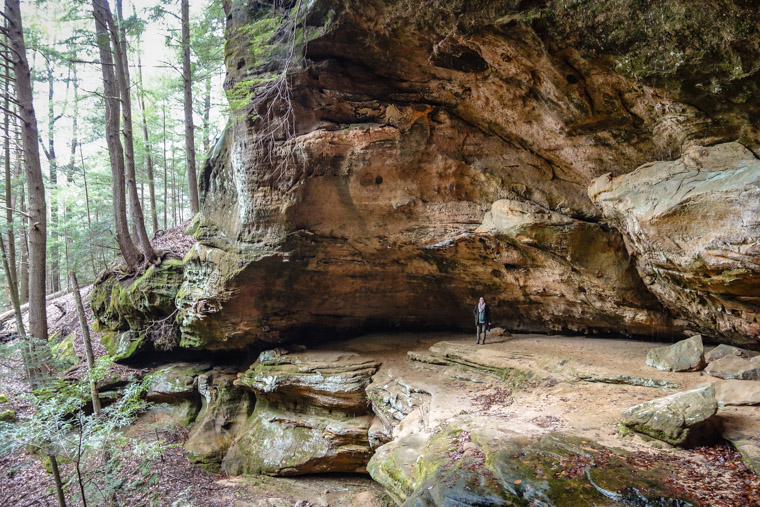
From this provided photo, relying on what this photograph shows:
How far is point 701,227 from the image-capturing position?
5.98 m

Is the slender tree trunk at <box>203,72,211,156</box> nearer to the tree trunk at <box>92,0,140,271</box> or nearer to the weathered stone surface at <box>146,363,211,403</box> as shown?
the tree trunk at <box>92,0,140,271</box>

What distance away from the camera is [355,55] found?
336 inches

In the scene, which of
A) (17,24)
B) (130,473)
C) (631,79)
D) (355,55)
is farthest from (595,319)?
(17,24)

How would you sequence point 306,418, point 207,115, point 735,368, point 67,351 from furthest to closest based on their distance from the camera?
1. point 207,115
2. point 67,351
3. point 306,418
4. point 735,368

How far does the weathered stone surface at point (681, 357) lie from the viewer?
254 inches

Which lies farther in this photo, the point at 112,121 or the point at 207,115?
the point at 207,115

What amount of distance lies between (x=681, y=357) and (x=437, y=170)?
614 cm

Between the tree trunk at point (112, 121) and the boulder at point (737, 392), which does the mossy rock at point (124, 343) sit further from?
the boulder at point (737, 392)

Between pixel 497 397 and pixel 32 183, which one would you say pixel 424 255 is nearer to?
pixel 497 397

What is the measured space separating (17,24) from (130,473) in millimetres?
11619

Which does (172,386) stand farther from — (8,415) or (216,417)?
(8,415)

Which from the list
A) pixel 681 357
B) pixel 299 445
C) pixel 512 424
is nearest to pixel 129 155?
pixel 299 445

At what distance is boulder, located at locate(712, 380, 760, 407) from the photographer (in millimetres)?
5062

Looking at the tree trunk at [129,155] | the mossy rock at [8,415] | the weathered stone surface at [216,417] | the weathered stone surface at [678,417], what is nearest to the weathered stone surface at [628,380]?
the weathered stone surface at [678,417]
